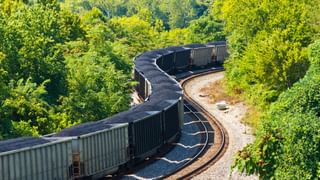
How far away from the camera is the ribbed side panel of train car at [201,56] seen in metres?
65.4

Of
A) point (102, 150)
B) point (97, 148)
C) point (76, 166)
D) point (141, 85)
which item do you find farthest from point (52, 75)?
point (76, 166)

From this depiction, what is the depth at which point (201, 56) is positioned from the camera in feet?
219

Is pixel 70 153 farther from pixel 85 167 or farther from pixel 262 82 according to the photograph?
pixel 262 82

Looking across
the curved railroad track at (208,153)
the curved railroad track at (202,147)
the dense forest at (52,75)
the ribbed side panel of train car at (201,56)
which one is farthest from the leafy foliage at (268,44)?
the ribbed side panel of train car at (201,56)

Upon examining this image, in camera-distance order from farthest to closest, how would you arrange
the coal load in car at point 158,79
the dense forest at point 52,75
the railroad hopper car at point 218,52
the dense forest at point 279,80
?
the railroad hopper car at point 218,52
the coal load in car at point 158,79
the dense forest at point 52,75
the dense forest at point 279,80

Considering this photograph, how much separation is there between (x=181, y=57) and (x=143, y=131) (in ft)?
116

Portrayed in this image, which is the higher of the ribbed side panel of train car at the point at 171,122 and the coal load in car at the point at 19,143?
the coal load in car at the point at 19,143

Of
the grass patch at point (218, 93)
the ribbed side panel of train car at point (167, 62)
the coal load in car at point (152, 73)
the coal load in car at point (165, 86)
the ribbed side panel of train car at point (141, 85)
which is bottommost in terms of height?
the grass patch at point (218, 93)

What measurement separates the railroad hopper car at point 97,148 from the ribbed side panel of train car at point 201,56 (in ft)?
128

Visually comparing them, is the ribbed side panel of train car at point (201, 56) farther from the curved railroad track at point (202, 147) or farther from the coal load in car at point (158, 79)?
the coal load in car at point (158, 79)

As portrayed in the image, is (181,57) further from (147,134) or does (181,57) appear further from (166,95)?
(147,134)

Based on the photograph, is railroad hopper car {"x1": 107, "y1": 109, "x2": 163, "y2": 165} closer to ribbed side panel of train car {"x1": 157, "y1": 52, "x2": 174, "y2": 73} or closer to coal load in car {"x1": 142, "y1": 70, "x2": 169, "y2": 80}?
coal load in car {"x1": 142, "y1": 70, "x2": 169, "y2": 80}

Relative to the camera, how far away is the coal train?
70.8ft

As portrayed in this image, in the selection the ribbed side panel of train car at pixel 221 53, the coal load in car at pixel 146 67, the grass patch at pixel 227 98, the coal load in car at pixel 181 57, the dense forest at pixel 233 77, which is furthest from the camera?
the ribbed side panel of train car at pixel 221 53
